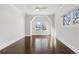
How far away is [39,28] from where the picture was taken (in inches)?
520

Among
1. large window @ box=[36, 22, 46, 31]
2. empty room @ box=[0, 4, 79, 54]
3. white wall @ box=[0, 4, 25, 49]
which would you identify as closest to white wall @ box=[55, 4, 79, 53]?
empty room @ box=[0, 4, 79, 54]

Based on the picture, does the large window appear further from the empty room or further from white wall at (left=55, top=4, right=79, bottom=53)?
white wall at (left=55, top=4, right=79, bottom=53)

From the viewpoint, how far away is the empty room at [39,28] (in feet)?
14.3

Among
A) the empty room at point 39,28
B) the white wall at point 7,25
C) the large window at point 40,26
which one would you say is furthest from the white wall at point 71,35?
the large window at point 40,26

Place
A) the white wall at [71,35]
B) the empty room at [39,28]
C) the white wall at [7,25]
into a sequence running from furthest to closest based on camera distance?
the white wall at [7,25]
the empty room at [39,28]
the white wall at [71,35]

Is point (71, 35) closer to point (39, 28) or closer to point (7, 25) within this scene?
point (7, 25)

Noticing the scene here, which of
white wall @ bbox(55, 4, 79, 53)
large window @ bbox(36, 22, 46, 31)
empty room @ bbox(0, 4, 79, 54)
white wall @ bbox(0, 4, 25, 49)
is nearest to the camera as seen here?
white wall @ bbox(55, 4, 79, 53)

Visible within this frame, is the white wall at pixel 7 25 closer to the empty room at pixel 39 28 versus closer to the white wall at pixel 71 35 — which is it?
the empty room at pixel 39 28

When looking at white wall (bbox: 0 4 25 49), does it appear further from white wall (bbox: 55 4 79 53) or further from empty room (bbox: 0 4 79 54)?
white wall (bbox: 55 4 79 53)

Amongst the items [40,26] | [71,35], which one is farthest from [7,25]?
[40,26]

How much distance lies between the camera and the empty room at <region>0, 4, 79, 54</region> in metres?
4.37

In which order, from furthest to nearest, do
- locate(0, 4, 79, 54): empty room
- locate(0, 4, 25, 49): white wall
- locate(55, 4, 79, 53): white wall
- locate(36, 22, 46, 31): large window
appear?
1. locate(36, 22, 46, 31): large window
2. locate(0, 4, 25, 49): white wall
3. locate(0, 4, 79, 54): empty room
4. locate(55, 4, 79, 53): white wall

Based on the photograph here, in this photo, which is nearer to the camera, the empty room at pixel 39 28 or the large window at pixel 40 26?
the empty room at pixel 39 28

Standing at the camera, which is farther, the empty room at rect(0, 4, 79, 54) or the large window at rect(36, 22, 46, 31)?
the large window at rect(36, 22, 46, 31)
